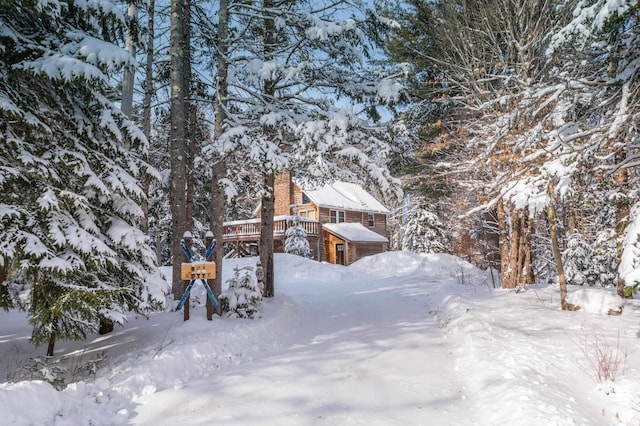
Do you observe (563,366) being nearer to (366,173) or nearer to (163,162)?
(366,173)

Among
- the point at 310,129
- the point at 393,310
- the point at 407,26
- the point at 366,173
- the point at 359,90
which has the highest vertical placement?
the point at 407,26

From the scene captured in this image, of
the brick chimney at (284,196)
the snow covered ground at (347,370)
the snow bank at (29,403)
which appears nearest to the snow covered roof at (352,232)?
the brick chimney at (284,196)

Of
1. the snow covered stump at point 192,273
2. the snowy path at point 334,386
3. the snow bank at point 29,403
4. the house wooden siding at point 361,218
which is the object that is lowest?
the snowy path at point 334,386

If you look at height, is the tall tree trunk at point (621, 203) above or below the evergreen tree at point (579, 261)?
above

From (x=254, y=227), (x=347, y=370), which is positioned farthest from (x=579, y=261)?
(x=254, y=227)

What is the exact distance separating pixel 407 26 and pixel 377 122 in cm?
478

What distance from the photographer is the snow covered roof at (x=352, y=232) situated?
28956mm

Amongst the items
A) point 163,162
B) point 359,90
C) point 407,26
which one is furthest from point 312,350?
point 407,26

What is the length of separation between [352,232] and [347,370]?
2488 centimetres

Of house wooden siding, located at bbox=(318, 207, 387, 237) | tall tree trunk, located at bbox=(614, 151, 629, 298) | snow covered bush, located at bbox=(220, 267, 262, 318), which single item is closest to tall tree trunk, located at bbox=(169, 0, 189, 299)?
snow covered bush, located at bbox=(220, 267, 262, 318)

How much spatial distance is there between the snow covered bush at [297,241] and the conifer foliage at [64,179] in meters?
20.0

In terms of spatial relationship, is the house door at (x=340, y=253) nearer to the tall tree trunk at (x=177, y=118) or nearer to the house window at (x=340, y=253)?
the house window at (x=340, y=253)

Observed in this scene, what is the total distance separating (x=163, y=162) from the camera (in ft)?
44.6

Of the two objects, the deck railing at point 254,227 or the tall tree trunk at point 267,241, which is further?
the deck railing at point 254,227
